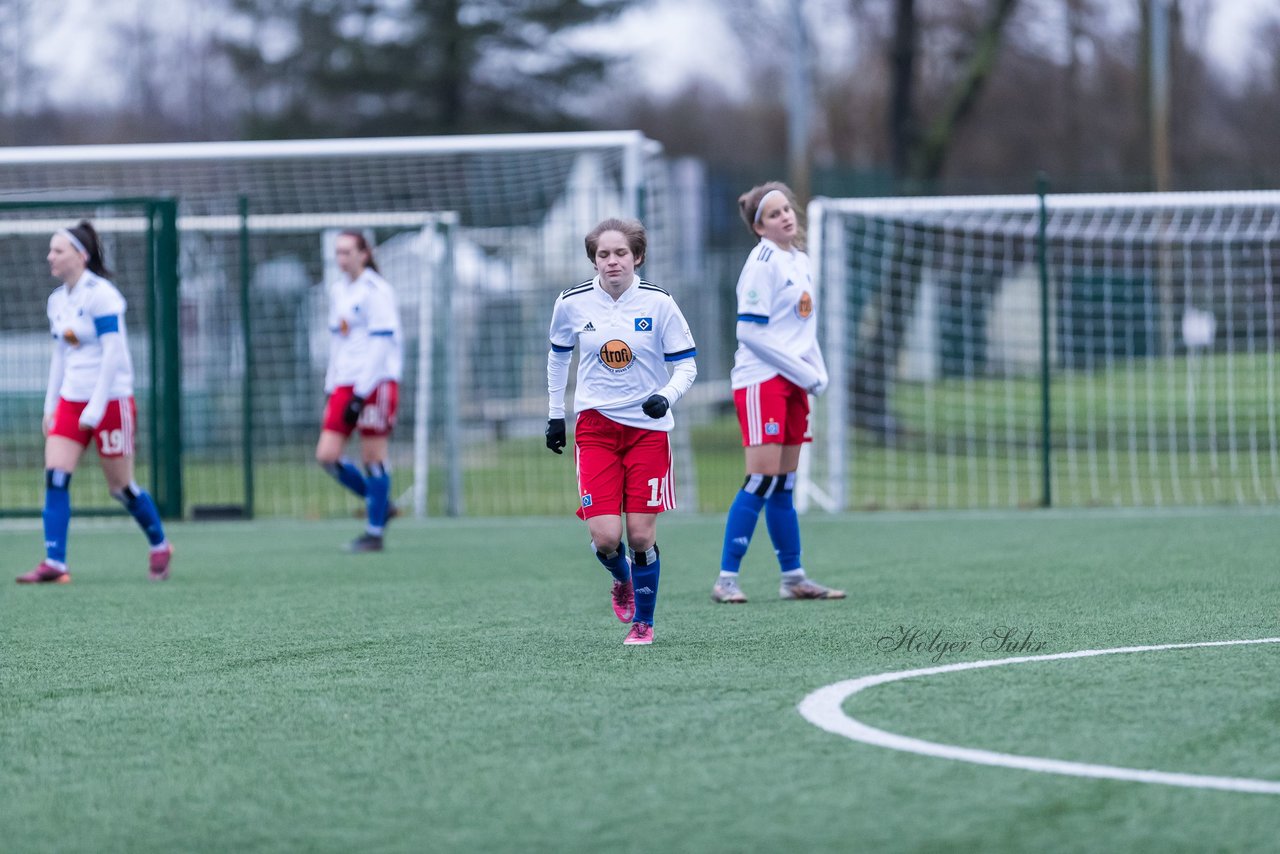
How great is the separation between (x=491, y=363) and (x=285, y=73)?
21.4m

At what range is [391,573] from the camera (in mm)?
10000

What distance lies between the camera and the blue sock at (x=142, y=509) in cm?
963

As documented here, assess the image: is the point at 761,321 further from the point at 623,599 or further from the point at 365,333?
the point at 365,333

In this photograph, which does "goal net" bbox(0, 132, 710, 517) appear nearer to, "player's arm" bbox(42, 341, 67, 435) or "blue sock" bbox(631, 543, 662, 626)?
"player's arm" bbox(42, 341, 67, 435)

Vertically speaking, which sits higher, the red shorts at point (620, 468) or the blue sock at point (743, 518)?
the red shorts at point (620, 468)

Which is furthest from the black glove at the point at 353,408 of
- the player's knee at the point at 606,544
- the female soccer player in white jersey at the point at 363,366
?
the player's knee at the point at 606,544

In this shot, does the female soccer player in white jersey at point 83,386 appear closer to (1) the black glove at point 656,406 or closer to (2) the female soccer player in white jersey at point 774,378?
(2) the female soccer player in white jersey at point 774,378

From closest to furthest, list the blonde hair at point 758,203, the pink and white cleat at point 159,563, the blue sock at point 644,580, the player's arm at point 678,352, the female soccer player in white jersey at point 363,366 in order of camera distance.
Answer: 1. the player's arm at point 678,352
2. the blue sock at point 644,580
3. the blonde hair at point 758,203
4. the pink and white cleat at point 159,563
5. the female soccer player in white jersey at point 363,366

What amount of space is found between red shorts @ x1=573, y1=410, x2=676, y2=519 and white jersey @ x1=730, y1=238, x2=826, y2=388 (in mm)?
1438

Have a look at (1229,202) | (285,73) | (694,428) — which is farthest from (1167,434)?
(285,73)

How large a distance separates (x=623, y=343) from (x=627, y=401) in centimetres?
22

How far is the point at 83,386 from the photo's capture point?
30.8ft


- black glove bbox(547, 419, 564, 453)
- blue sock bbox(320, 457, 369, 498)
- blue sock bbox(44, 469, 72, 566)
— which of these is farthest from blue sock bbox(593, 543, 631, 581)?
blue sock bbox(320, 457, 369, 498)

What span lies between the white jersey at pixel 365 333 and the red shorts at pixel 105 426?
6.17ft
